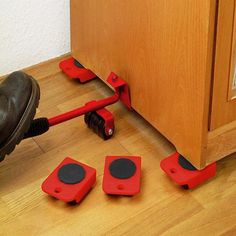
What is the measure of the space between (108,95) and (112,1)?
30cm

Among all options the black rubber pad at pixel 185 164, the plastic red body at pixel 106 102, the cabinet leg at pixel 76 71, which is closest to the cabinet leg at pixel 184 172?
the black rubber pad at pixel 185 164

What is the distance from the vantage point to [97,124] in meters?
1.25

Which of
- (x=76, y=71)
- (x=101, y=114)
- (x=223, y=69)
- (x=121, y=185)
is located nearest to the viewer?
(x=223, y=69)

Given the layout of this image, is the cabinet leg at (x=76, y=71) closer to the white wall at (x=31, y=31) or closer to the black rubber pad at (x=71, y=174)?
the white wall at (x=31, y=31)

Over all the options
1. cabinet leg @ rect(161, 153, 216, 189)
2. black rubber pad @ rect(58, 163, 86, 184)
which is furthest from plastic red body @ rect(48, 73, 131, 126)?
cabinet leg @ rect(161, 153, 216, 189)

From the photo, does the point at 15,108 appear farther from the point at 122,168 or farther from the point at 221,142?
the point at 221,142

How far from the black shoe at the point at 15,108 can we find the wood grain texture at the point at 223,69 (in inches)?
15.3

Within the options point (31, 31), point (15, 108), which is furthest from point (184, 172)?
point (31, 31)

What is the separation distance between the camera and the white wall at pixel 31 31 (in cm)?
141

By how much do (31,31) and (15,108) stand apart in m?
0.43

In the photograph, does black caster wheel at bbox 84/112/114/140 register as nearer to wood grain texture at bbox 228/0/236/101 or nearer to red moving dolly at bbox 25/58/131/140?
red moving dolly at bbox 25/58/131/140

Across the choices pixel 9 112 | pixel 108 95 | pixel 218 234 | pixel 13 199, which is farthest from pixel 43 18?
pixel 218 234

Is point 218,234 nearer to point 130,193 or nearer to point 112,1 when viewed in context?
point 130,193

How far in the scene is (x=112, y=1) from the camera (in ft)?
3.91
